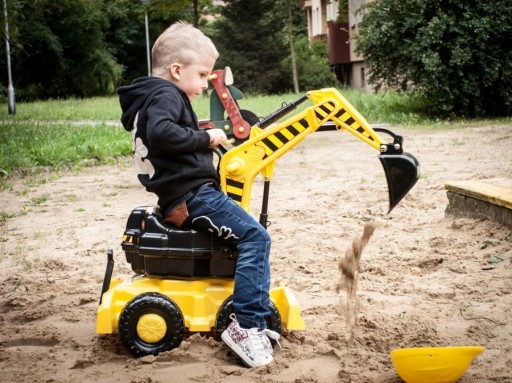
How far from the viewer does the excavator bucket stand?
3457mm

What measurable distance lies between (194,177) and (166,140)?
0.25 meters

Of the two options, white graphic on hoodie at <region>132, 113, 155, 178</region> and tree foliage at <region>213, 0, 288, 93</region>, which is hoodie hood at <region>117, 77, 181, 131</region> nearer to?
white graphic on hoodie at <region>132, 113, 155, 178</region>

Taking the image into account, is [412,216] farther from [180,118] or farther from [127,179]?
[127,179]

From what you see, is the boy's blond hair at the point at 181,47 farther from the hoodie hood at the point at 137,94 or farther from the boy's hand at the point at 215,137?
the boy's hand at the point at 215,137

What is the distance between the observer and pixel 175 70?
11.2ft

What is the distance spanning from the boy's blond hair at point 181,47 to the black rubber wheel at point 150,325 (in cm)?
106

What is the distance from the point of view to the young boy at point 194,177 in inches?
130

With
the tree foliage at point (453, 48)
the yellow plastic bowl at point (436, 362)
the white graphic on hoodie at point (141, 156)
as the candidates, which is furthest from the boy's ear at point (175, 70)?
the tree foliage at point (453, 48)

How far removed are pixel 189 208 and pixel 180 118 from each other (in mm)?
406

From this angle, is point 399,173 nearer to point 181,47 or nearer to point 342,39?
point 181,47

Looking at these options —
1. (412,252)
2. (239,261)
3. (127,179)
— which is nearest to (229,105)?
(239,261)

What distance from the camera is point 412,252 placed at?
17.7ft

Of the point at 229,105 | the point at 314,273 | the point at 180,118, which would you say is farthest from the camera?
the point at 314,273

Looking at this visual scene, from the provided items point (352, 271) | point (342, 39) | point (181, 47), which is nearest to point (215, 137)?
point (181, 47)
